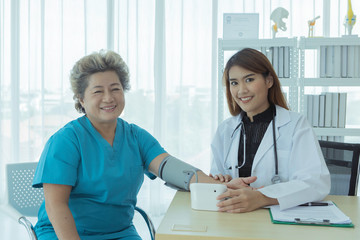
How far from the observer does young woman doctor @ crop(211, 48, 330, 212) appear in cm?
140

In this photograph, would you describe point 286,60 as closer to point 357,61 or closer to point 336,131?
point 357,61

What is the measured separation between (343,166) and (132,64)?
6.84 feet

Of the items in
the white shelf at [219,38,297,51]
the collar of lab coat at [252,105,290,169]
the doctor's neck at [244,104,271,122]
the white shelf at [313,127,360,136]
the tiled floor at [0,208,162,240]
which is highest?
the white shelf at [219,38,297,51]

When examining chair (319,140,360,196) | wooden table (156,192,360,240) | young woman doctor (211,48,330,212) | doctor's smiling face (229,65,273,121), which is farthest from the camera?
chair (319,140,360,196)

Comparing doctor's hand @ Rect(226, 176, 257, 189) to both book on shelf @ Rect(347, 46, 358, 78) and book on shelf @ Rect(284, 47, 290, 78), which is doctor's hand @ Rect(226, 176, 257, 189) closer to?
book on shelf @ Rect(284, 47, 290, 78)

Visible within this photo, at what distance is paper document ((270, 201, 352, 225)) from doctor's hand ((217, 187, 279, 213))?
0.05m

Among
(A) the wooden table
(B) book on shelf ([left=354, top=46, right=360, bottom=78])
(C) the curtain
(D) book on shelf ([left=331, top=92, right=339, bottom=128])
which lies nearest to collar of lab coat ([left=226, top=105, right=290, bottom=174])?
(A) the wooden table

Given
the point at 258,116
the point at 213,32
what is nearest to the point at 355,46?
the point at 213,32

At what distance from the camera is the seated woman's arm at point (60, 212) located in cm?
140

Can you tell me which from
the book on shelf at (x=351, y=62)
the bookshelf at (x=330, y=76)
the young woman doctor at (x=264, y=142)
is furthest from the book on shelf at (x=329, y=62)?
the young woman doctor at (x=264, y=142)

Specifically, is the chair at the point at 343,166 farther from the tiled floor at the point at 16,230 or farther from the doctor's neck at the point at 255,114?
the tiled floor at the point at 16,230

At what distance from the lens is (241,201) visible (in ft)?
4.25

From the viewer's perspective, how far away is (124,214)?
1620 millimetres

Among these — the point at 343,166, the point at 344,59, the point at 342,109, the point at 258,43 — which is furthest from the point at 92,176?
the point at 344,59
